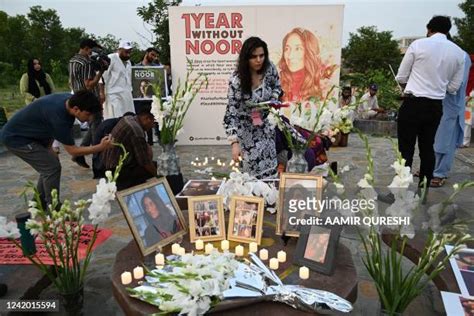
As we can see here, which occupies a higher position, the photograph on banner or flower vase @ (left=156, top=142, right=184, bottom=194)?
the photograph on banner

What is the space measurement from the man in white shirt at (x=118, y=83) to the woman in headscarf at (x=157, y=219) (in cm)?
376

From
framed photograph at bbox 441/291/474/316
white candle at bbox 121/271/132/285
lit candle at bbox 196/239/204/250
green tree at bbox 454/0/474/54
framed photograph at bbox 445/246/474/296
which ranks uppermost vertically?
green tree at bbox 454/0/474/54

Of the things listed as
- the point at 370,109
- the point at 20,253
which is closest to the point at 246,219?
the point at 20,253

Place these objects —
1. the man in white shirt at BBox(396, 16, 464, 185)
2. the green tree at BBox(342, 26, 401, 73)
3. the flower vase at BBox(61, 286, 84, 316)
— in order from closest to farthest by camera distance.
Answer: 1. the flower vase at BBox(61, 286, 84, 316)
2. the man in white shirt at BBox(396, 16, 464, 185)
3. the green tree at BBox(342, 26, 401, 73)

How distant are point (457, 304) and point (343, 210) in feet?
2.15

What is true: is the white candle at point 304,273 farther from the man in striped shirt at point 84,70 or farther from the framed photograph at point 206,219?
the man in striped shirt at point 84,70

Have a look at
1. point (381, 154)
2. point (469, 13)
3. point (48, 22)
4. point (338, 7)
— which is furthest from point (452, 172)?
point (48, 22)

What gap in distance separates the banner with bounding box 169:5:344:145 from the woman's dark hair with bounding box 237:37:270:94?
129 inches

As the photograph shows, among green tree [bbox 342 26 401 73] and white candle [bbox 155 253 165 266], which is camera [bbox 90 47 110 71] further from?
green tree [bbox 342 26 401 73]

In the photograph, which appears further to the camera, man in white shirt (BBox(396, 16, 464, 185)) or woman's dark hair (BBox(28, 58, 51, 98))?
woman's dark hair (BBox(28, 58, 51, 98))

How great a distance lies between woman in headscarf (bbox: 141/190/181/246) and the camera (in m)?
1.76

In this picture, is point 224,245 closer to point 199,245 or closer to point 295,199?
point 199,245

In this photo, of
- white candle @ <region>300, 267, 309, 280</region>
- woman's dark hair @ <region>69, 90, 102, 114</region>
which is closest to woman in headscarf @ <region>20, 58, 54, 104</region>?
woman's dark hair @ <region>69, 90, 102, 114</region>

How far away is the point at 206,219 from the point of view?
6.15 feet
